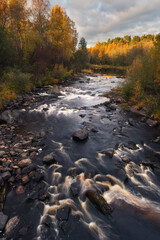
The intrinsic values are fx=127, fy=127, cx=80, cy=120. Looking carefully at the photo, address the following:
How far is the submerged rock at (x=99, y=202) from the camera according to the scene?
188 inches

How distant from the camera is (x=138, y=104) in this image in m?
15.1

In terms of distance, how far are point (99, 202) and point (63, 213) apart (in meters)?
1.41

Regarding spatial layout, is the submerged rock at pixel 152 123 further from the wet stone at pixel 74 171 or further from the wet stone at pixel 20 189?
the wet stone at pixel 20 189

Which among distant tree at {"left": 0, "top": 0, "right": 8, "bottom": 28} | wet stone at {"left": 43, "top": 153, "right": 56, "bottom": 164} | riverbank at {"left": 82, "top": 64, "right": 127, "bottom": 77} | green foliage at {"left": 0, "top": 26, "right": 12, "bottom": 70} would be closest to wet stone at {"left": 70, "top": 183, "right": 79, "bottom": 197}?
wet stone at {"left": 43, "top": 153, "right": 56, "bottom": 164}

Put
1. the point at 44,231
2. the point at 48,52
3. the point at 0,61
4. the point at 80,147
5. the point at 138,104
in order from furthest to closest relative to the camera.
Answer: the point at 48,52, the point at 0,61, the point at 138,104, the point at 80,147, the point at 44,231

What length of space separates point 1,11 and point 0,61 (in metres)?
8.88

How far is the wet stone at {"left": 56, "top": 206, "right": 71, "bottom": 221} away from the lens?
442 cm

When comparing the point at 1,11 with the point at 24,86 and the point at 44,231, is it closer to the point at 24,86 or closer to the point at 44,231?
the point at 24,86

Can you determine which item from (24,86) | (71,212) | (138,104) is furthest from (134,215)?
(24,86)

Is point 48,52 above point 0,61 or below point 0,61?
above

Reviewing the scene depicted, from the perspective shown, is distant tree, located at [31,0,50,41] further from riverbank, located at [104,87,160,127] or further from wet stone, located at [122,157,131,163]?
wet stone, located at [122,157,131,163]

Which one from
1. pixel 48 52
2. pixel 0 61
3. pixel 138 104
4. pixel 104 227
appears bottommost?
pixel 104 227

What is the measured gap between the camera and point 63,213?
14.9 ft

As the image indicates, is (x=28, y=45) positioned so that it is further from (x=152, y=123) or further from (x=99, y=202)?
(x=99, y=202)
